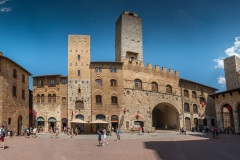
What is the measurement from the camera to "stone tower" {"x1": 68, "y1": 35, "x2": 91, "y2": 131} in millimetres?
37656

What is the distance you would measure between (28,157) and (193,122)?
3842 cm

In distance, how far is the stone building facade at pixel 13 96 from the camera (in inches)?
1152

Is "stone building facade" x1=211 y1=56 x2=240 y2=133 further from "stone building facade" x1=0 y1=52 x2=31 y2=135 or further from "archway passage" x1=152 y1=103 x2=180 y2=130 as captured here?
"stone building facade" x1=0 y1=52 x2=31 y2=135

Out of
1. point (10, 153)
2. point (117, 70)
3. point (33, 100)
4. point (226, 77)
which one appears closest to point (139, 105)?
point (117, 70)

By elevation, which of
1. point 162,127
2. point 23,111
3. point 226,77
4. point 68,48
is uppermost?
point 68,48

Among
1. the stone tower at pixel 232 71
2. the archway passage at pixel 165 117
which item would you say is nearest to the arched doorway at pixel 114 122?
the archway passage at pixel 165 117

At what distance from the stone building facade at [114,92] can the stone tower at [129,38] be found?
0.20 meters

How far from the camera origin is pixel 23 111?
34406mm

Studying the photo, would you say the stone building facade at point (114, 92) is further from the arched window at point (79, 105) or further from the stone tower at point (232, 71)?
the stone tower at point (232, 71)

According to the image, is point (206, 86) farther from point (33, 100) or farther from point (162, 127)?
point (33, 100)

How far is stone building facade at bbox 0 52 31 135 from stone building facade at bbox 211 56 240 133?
29.5 metres

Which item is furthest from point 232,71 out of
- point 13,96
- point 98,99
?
point 13,96

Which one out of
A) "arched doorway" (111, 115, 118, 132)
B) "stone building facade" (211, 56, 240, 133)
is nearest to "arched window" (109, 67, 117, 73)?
"arched doorway" (111, 115, 118, 132)

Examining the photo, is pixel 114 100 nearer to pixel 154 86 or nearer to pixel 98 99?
pixel 98 99
